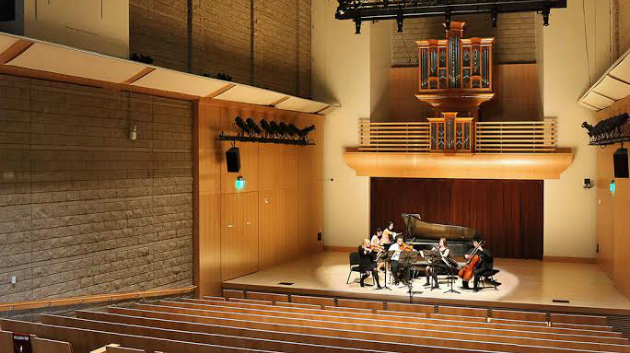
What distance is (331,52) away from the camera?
16031mm

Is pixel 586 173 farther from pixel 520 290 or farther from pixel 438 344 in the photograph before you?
pixel 438 344

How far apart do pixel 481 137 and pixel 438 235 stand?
10.1ft

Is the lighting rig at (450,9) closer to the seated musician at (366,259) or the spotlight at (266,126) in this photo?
the spotlight at (266,126)

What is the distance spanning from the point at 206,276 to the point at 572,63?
9.20m

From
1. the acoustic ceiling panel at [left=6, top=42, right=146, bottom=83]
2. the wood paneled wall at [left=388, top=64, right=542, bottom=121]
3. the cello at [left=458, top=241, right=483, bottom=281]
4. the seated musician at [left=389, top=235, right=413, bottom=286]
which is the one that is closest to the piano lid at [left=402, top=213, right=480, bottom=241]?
the seated musician at [left=389, top=235, right=413, bottom=286]

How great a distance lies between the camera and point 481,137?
14.7 m

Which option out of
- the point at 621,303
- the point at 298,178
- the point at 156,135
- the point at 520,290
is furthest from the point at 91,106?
the point at 621,303

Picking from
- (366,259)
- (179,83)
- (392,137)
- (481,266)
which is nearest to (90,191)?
(179,83)

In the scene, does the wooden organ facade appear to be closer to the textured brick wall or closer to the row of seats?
the textured brick wall

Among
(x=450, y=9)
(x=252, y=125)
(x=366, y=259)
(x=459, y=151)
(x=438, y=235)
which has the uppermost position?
(x=450, y=9)

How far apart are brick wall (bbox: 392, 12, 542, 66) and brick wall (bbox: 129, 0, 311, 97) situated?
8.60ft

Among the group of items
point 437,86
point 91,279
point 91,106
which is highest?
point 437,86

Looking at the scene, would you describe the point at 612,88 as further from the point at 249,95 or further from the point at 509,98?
the point at 249,95

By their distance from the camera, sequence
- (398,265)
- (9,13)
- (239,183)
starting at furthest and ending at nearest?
(239,183) < (398,265) < (9,13)
